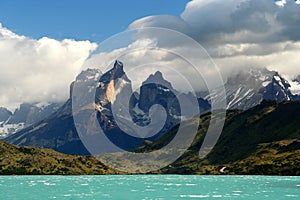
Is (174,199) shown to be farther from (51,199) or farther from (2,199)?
(2,199)

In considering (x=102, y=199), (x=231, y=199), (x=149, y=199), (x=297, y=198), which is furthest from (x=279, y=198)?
(x=102, y=199)

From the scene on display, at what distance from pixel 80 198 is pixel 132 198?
745 inches

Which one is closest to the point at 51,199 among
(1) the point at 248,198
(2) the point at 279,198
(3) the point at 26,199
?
(3) the point at 26,199

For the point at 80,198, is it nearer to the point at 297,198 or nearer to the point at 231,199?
the point at 231,199

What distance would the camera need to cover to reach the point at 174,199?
156250mm

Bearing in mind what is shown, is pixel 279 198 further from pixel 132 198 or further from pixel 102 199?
pixel 102 199

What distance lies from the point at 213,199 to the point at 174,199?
539 inches

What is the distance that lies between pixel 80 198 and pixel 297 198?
77.7 m

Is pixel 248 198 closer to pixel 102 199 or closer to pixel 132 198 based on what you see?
pixel 132 198

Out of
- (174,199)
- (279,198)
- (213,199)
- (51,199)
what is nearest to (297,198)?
(279,198)

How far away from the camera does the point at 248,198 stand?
15862cm

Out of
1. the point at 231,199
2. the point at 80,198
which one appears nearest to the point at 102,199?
the point at 80,198

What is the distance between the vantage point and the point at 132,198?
162m

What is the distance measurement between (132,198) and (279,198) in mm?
53417
